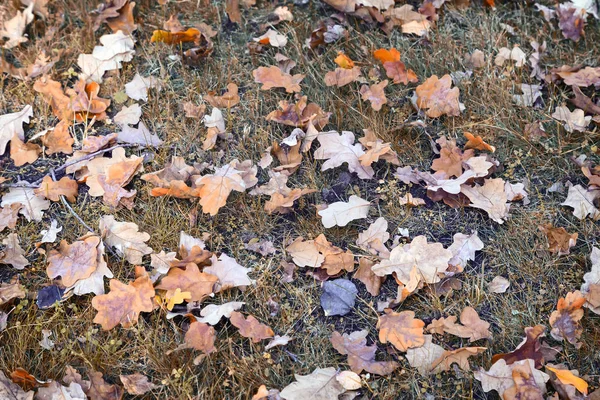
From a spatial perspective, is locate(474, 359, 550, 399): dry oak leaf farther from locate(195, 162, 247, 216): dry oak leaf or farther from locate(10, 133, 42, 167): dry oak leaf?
locate(10, 133, 42, 167): dry oak leaf

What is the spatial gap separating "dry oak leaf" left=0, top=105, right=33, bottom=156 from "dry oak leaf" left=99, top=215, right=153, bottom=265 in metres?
0.71

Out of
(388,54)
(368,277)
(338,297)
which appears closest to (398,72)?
(388,54)

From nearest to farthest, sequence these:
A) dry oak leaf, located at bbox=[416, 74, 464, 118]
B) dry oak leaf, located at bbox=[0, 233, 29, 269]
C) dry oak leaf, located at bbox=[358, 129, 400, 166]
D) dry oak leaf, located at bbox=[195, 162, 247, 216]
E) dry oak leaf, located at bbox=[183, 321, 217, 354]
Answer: dry oak leaf, located at bbox=[183, 321, 217, 354] < dry oak leaf, located at bbox=[0, 233, 29, 269] < dry oak leaf, located at bbox=[195, 162, 247, 216] < dry oak leaf, located at bbox=[358, 129, 400, 166] < dry oak leaf, located at bbox=[416, 74, 464, 118]

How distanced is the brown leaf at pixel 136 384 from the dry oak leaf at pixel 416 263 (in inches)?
37.3

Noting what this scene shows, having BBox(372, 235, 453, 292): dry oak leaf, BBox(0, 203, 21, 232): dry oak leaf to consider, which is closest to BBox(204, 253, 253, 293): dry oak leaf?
BBox(372, 235, 453, 292): dry oak leaf

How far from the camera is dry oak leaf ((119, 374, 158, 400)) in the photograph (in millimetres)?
2064

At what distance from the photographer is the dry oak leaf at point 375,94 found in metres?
2.89

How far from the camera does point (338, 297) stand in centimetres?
231

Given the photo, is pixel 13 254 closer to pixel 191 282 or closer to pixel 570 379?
pixel 191 282

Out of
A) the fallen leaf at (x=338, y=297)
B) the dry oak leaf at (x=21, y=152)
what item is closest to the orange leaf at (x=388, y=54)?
the fallen leaf at (x=338, y=297)

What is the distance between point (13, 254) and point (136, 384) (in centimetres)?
79

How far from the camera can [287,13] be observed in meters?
3.31

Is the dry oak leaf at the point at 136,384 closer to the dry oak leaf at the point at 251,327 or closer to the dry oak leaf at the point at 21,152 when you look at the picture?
the dry oak leaf at the point at 251,327

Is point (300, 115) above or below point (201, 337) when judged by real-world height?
above
